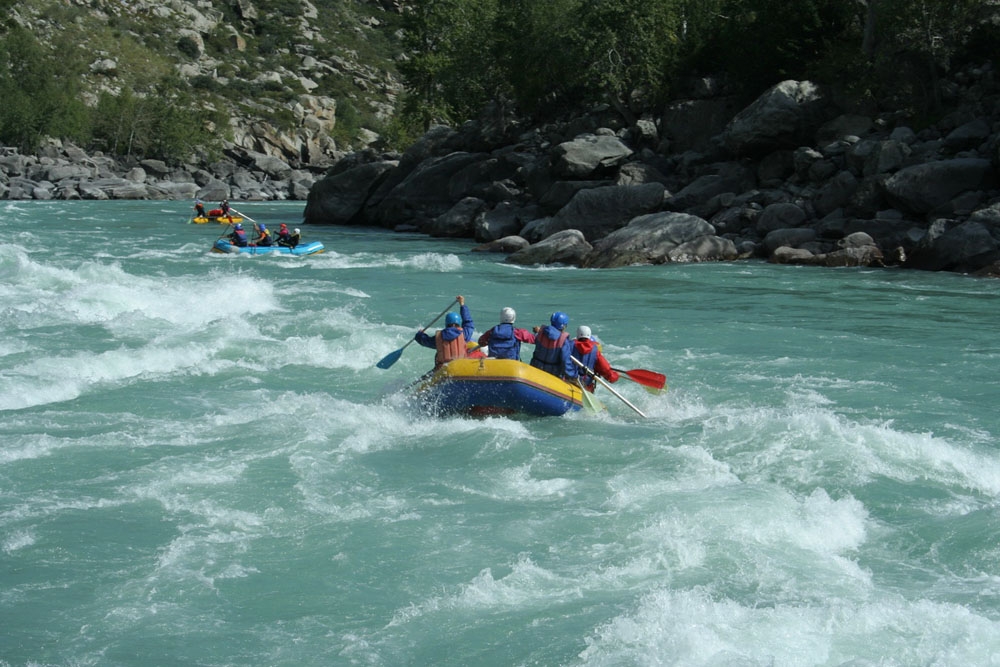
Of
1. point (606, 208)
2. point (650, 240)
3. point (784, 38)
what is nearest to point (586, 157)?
point (606, 208)

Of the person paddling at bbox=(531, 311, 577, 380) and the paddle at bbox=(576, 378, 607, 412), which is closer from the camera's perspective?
the paddle at bbox=(576, 378, 607, 412)

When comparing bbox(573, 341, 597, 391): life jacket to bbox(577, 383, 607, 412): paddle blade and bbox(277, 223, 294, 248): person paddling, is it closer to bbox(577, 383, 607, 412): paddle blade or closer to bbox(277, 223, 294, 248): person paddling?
bbox(577, 383, 607, 412): paddle blade

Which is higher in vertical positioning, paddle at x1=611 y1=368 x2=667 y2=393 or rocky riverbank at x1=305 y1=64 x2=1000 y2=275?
rocky riverbank at x1=305 y1=64 x2=1000 y2=275

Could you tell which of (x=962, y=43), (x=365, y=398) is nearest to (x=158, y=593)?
(x=365, y=398)

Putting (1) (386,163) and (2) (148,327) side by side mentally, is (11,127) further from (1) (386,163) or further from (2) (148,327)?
(2) (148,327)

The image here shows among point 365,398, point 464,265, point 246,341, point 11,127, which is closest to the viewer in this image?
point 365,398

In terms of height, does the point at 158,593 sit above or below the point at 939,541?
below

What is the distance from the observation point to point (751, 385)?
12.3m

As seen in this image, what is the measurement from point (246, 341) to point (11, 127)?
6158 cm


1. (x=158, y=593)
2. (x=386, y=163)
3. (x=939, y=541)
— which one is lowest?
(x=158, y=593)

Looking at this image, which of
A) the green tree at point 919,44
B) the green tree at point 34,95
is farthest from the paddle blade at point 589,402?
the green tree at point 34,95

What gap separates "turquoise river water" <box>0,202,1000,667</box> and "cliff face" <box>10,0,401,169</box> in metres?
68.6

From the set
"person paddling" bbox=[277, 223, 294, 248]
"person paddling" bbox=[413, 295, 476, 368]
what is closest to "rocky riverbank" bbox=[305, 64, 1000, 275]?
"person paddling" bbox=[277, 223, 294, 248]

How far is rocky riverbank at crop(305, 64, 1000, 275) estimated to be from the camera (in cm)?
2384
